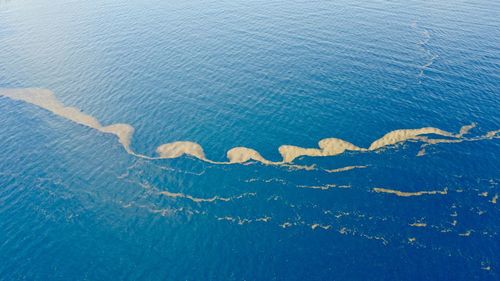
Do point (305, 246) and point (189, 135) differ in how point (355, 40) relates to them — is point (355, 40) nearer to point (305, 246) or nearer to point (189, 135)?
point (189, 135)

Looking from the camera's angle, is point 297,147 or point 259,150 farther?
point 297,147

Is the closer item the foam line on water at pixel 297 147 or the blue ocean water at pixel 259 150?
the blue ocean water at pixel 259 150

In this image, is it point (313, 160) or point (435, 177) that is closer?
point (435, 177)

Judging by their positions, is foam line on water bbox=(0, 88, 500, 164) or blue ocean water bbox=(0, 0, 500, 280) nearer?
blue ocean water bbox=(0, 0, 500, 280)

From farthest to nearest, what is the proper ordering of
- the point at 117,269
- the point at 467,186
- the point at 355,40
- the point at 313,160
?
the point at 355,40 → the point at 313,160 → the point at 467,186 → the point at 117,269

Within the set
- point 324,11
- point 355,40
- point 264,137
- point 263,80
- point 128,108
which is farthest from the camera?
point 324,11

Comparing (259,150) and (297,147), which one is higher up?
(297,147)

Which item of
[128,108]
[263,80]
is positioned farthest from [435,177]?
[128,108]

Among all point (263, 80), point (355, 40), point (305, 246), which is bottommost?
point (305, 246)
